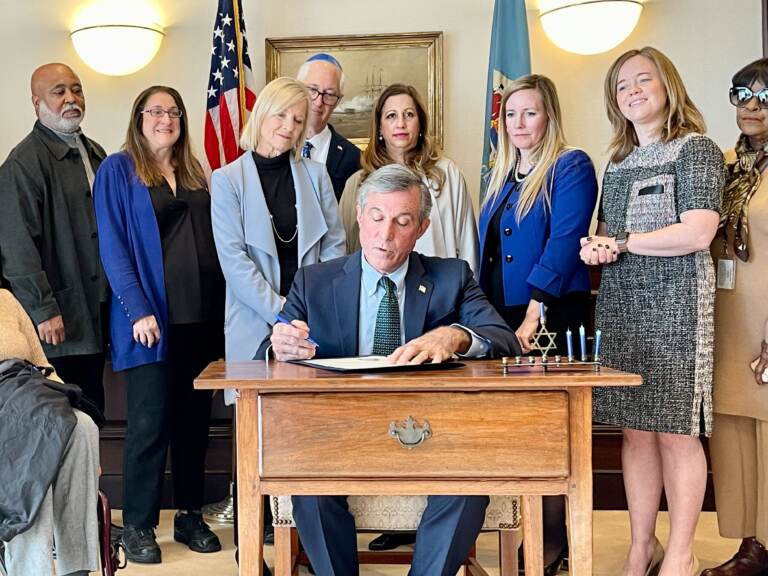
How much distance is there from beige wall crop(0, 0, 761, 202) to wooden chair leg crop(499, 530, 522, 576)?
109 inches

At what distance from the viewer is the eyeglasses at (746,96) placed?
3.02m

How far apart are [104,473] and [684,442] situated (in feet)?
8.64

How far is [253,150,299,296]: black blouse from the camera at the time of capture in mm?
3451

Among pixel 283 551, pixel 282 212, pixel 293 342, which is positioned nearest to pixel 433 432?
pixel 293 342

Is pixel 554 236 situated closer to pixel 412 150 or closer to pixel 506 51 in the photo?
pixel 412 150

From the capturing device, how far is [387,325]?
101 inches

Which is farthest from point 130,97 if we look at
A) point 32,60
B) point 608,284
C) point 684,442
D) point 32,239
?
point 684,442

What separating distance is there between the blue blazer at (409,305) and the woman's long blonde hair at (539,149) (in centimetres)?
69

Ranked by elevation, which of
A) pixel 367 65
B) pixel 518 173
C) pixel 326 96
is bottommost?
pixel 518 173

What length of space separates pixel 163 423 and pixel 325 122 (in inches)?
53.0

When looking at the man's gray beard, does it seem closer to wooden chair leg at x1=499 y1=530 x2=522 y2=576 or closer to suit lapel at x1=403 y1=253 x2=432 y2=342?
suit lapel at x1=403 y1=253 x2=432 y2=342

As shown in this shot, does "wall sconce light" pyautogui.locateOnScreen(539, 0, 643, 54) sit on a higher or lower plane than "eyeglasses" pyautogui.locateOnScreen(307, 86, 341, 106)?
higher

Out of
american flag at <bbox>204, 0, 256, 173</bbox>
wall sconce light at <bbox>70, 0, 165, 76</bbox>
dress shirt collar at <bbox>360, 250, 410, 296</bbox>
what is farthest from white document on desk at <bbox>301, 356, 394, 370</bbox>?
wall sconce light at <bbox>70, 0, 165, 76</bbox>

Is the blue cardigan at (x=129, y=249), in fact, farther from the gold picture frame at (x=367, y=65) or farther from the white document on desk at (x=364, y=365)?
the gold picture frame at (x=367, y=65)
